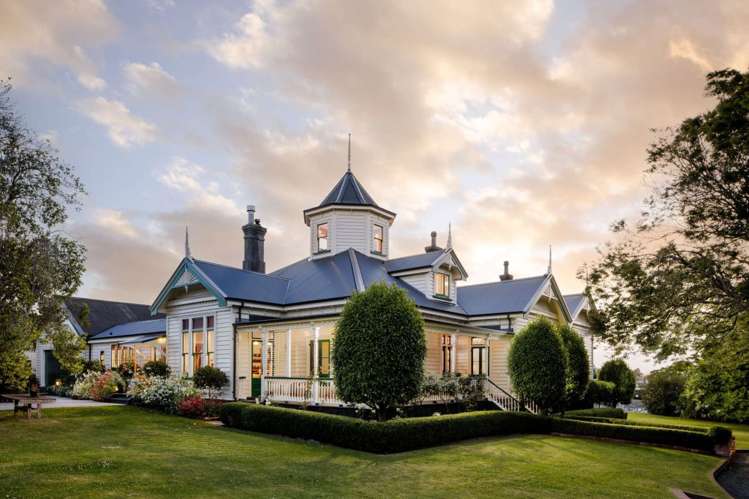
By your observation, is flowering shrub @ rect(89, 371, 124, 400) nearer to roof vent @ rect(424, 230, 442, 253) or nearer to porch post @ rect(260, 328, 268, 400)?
porch post @ rect(260, 328, 268, 400)

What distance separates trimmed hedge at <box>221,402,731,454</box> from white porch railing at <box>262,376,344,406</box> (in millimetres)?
3023

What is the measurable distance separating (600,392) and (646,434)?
15.8 metres

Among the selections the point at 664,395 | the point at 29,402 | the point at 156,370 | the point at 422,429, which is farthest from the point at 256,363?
the point at 664,395

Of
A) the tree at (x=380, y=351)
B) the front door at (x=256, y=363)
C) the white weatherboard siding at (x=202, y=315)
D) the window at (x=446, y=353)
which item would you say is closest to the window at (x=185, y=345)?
the white weatherboard siding at (x=202, y=315)

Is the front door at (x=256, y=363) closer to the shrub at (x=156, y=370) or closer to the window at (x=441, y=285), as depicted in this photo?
the shrub at (x=156, y=370)

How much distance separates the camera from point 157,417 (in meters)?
20.7

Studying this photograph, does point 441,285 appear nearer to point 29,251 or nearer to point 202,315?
point 202,315

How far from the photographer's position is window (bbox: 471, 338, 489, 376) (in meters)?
29.1

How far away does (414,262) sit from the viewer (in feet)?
99.8

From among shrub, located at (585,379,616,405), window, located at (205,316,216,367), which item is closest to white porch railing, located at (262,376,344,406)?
window, located at (205,316,216,367)

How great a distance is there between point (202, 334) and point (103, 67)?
45.6 feet

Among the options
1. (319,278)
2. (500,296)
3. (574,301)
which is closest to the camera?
(319,278)

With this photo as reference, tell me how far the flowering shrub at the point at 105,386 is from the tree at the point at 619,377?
102ft

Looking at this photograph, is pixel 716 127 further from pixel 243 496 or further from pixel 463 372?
pixel 463 372
